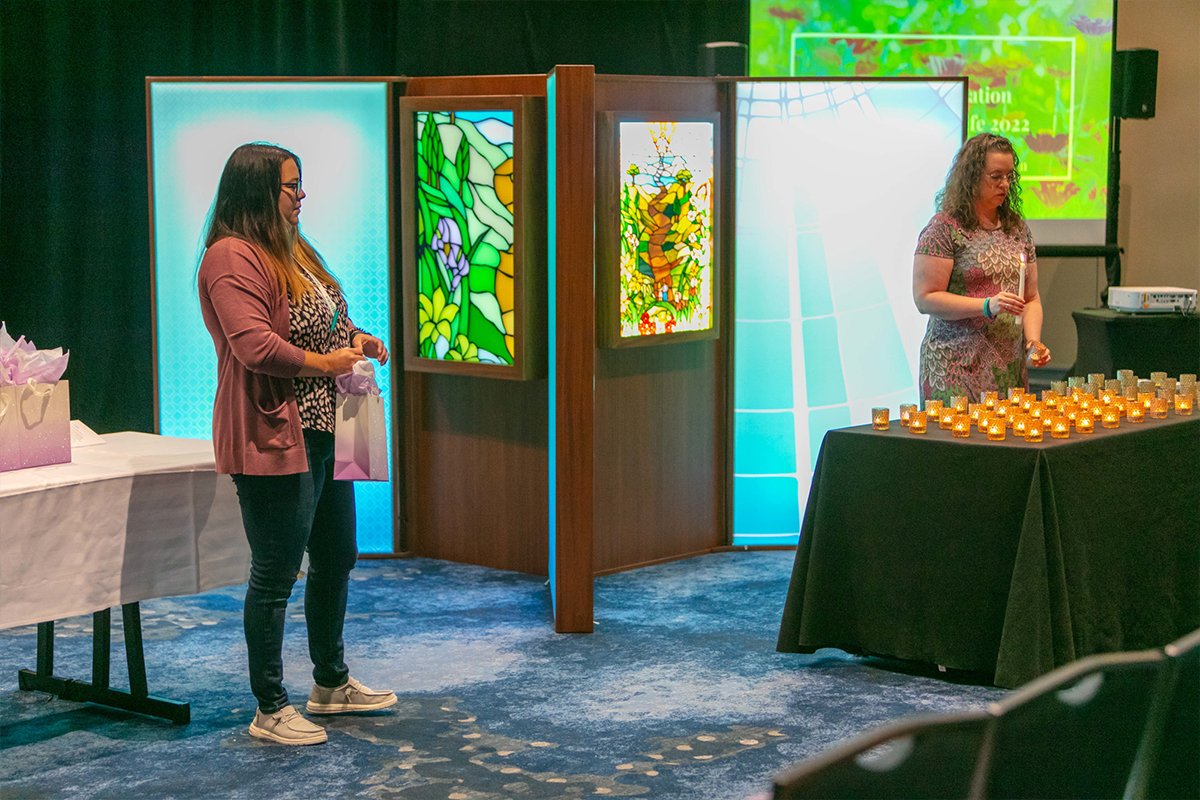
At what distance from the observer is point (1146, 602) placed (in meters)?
3.57

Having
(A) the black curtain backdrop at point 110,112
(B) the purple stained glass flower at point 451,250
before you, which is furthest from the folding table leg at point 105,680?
(A) the black curtain backdrop at point 110,112

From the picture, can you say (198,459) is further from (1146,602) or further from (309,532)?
(1146,602)

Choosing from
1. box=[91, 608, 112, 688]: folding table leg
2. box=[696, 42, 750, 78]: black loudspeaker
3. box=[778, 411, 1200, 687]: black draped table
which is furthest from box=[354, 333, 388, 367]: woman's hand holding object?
box=[696, 42, 750, 78]: black loudspeaker

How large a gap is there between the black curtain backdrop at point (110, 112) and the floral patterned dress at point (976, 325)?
9.45 ft

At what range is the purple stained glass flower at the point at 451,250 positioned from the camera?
472 centimetres

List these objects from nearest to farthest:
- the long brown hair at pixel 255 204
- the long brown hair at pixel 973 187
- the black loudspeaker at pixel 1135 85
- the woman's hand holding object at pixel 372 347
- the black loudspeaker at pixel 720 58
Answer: the long brown hair at pixel 255 204 < the woman's hand holding object at pixel 372 347 < the long brown hair at pixel 973 187 < the black loudspeaker at pixel 720 58 < the black loudspeaker at pixel 1135 85

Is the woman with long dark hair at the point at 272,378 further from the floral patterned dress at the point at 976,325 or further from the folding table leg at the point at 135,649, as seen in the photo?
the floral patterned dress at the point at 976,325

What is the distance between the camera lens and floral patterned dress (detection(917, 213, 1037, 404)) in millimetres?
3988

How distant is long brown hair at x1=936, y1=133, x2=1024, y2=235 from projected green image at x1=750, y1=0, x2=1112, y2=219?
295 centimetres

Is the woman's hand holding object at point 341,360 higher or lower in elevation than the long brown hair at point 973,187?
lower

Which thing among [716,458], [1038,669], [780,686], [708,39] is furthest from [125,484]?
[708,39]

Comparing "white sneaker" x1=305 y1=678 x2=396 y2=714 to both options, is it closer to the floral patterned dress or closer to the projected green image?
the floral patterned dress

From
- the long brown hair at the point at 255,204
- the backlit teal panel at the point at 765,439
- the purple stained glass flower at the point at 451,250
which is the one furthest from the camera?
the backlit teal panel at the point at 765,439

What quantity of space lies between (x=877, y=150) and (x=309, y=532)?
9.89 ft
